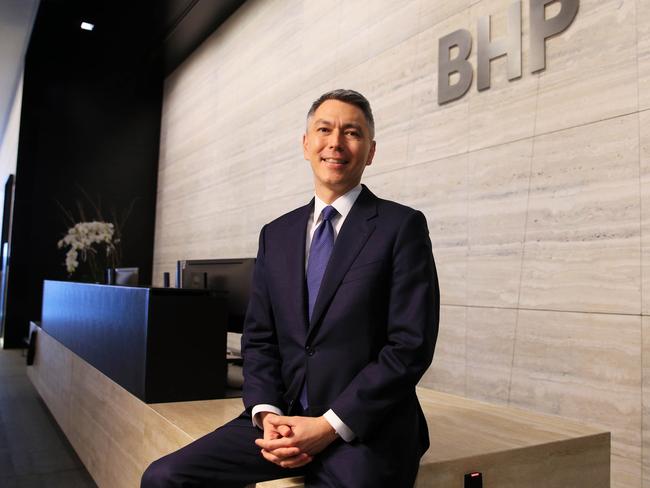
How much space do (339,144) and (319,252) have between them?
287 millimetres

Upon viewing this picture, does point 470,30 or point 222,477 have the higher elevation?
point 470,30

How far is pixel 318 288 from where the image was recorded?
1443mm

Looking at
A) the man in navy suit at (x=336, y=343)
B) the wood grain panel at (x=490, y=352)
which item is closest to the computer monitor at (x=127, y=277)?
the wood grain panel at (x=490, y=352)

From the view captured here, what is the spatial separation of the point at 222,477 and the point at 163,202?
7.22 m

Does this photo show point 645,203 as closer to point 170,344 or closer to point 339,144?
point 339,144

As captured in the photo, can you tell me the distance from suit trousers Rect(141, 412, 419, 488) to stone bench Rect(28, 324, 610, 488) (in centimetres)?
8

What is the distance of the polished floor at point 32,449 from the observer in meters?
2.91

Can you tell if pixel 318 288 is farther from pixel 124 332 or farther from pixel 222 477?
pixel 124 332

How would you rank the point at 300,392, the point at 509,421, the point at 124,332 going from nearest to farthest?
the point at 300,392, the point at 509,421, the point at 124,332

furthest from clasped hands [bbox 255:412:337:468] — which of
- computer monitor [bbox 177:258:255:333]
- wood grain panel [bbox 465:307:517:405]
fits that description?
wood grain panel [bbox 465:307:517:405]

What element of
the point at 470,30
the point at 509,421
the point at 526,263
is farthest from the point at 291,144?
the point at 509,421

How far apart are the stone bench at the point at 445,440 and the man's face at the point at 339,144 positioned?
30.7 inches

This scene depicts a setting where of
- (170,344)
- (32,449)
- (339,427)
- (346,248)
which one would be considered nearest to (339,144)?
(346,248)

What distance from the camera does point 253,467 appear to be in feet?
4.50
